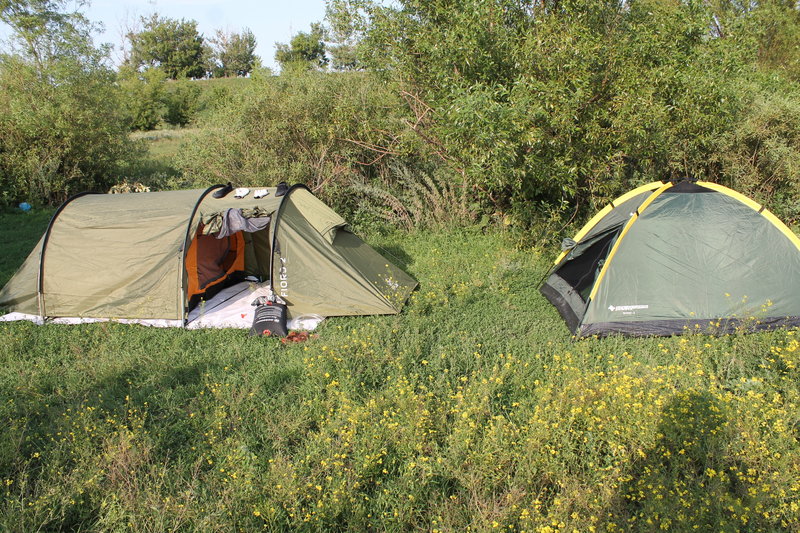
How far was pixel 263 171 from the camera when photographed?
10883 millimetres

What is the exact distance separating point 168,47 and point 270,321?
167 feet

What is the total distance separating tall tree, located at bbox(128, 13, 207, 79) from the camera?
155 feet

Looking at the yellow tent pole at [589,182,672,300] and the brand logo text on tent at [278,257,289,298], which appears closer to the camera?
the yellow tent pole at [589,182,672,300]

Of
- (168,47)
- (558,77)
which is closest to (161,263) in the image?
(558,77)

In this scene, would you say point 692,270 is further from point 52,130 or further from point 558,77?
point 52,130

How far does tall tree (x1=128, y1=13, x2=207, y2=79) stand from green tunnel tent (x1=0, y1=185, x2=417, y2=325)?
45523 mm

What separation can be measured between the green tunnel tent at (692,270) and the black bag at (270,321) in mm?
3240

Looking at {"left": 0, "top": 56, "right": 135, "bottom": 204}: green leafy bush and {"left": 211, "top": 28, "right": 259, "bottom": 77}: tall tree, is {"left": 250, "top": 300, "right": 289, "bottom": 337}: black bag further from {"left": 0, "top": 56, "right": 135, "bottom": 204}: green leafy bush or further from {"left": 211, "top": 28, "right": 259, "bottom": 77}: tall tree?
{"left": 211, "top": 28, "right": 259, "bottom": 77}: tall tree

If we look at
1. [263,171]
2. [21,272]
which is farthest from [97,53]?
[21,272]

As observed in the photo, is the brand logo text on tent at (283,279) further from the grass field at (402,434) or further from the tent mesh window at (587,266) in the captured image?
the tent mesh window at (587,266)

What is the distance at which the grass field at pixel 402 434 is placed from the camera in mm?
3312

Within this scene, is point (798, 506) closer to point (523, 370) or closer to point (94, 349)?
point (523, 370)

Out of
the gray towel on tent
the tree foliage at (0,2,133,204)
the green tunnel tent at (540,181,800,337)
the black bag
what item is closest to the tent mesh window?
the green tunnel tent at (540,181,800,337)

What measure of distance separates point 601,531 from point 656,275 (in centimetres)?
340
